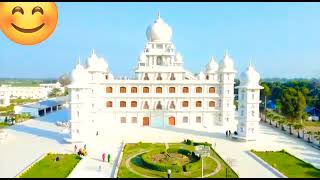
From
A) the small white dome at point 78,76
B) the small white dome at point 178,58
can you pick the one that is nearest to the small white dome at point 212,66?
the small white dome at point 178,58

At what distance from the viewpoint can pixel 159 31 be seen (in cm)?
5081

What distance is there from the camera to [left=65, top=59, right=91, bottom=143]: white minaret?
117 ft

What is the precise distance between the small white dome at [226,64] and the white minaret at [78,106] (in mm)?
21084

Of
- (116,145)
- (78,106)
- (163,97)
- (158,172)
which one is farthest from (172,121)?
(158,172)

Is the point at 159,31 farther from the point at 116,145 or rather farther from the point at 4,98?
the point at 4,98

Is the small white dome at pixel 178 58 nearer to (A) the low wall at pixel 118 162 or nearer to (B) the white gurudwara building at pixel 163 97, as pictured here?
(B) the white gurudwara building at pixel 163 97

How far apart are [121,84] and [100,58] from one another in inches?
231

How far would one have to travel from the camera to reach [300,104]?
4616 centimetres

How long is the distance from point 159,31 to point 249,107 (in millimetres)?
21156

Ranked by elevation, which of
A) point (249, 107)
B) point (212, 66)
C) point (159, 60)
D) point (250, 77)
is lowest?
point (249, 107)

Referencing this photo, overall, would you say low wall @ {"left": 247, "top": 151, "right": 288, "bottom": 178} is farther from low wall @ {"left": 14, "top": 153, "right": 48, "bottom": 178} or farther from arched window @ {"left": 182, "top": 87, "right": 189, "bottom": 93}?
low wall @ {"left": 14, "top": 153, "right": 48, "bottom": 178}

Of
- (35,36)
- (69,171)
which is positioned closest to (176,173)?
(69,171)

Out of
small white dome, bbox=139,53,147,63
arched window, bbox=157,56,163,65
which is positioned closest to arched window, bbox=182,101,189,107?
arched window, bbox=157,56,163,65

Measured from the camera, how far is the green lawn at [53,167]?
79.7ft
